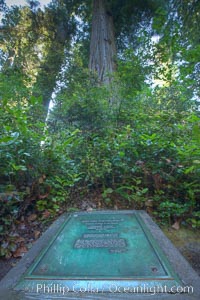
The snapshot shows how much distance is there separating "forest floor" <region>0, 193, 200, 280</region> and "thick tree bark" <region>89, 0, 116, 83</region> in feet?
12.3

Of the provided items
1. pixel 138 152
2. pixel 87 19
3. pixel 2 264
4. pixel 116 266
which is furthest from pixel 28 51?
pixel 116 266

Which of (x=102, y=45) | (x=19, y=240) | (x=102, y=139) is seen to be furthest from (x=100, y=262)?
(x=102, y=45)

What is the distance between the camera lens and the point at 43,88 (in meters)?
5.17

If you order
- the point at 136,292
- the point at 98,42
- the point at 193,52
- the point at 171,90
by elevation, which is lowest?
the point at 136,292

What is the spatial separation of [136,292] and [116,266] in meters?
0.20

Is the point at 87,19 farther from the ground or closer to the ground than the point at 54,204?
farther from the ground

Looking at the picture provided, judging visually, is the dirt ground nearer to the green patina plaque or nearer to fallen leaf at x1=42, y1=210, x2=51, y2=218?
the green patina plaque

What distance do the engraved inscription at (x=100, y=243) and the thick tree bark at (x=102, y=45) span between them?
4049mm

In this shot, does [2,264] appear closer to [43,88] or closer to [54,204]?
[54,204]

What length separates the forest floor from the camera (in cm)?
147

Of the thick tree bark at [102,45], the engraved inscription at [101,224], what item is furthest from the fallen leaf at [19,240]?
the thick tree bark at [102,45]

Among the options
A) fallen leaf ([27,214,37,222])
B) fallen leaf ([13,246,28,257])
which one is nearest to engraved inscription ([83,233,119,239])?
fallen leaf ([13,246,28,257])

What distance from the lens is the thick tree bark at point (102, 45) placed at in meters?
5.25

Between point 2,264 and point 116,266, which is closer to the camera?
point 116,266
